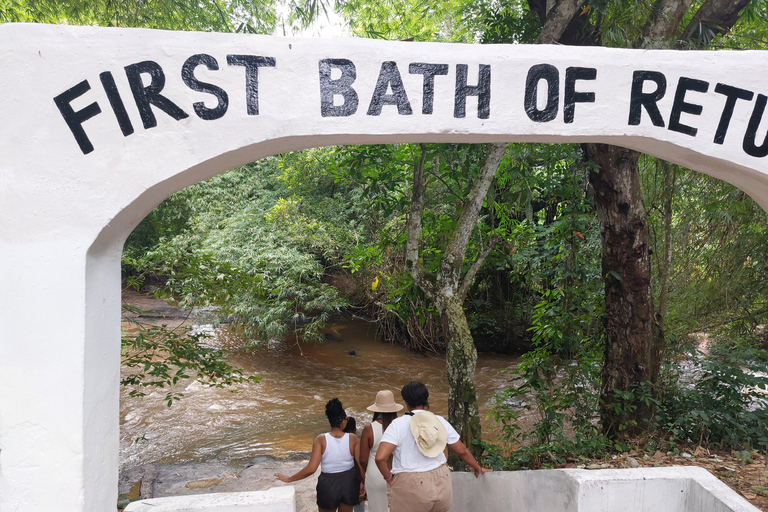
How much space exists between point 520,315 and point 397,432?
8.74 metres

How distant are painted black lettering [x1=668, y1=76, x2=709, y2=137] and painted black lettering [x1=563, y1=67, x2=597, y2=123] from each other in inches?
16.3

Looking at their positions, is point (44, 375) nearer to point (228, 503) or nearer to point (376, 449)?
point (228, 503)

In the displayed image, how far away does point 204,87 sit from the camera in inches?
99.9

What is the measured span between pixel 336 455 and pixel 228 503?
113 centimetres

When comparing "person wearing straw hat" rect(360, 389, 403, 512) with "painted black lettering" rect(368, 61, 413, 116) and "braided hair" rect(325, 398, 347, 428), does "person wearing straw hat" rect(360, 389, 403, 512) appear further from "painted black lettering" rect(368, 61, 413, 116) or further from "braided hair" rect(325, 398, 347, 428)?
"painted black lettering" rect(368, 61, 413, 116)

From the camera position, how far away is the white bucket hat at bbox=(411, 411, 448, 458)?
3145 mm

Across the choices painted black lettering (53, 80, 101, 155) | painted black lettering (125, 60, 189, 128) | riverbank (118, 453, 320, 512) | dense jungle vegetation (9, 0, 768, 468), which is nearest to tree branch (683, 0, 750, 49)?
dense jungle vegetation (9, 0, 768, 468)

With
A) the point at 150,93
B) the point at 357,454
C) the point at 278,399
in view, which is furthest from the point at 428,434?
Result: the point at 278,399

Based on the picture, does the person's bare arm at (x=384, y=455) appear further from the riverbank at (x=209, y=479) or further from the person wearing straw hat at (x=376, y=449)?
the riverbank at (x=209, y=479)

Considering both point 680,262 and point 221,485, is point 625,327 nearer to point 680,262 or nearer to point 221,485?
point 680,262

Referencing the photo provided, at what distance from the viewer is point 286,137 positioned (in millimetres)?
2604

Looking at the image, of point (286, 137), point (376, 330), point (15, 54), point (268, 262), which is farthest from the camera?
point (376, 330)

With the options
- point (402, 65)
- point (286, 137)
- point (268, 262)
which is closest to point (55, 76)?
point (286, 137)

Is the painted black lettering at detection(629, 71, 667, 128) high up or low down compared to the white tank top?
up
